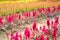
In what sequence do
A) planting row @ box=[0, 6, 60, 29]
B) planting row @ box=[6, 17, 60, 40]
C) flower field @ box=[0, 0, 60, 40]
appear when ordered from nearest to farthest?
planting row @ box=[6, 17, 60, 40] < flower field @ box=[0, 0, 60, 40] < planting row @ box=[0, 6, 60, 29]

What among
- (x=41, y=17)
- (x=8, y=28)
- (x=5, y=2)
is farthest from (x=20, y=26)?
(x=5, y=2)


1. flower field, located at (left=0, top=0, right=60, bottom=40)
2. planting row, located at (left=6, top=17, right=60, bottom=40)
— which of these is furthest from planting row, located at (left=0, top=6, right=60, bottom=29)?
planting row, located at (left=6, top=17, right=60, bottom=40)

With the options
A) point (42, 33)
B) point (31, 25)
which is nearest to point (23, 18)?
point (31, 25)

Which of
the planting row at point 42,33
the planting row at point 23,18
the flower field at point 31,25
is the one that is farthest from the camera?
the planting row at point 23,18

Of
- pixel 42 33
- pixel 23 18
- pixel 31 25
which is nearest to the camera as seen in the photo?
pixel 42 33

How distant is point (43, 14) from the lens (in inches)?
287

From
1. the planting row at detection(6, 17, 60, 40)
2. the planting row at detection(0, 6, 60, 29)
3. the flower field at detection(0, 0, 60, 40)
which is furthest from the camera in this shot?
the planting row at detection(0, 6, 60, 29)

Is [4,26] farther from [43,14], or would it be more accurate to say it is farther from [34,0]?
[34,0]

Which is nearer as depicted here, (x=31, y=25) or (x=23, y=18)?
(x=31, y=25)

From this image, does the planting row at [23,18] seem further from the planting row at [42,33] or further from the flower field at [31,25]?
the planting row at [42,33]

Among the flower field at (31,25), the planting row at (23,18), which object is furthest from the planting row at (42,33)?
the planting row at (23,18)

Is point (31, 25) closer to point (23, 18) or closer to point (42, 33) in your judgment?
point (23, 18)

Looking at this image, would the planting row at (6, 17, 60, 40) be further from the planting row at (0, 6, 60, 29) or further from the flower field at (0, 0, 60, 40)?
the planting row at (0, 6, 60, 29)

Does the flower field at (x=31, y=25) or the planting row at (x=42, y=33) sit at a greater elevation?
the planting row at (x=42, y=33)
